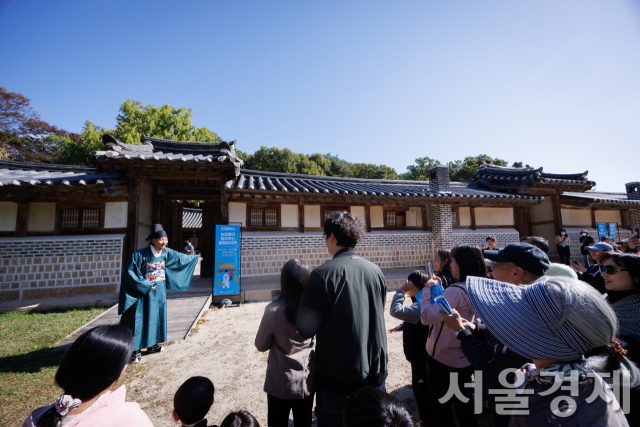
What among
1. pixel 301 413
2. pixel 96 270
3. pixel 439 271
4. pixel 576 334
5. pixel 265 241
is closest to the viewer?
pixel 576 334

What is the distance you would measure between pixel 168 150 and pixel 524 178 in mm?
14232

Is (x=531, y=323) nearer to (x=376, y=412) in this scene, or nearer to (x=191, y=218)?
(x=376, y=412)

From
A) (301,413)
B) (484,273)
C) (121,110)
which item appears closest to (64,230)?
(301,413)

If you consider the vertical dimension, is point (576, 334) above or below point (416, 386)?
above

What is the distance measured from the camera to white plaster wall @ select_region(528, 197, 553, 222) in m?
13.1

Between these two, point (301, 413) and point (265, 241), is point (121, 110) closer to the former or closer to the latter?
point (265, 241)

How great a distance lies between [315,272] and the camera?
67.2 inches

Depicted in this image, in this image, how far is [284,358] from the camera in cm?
196

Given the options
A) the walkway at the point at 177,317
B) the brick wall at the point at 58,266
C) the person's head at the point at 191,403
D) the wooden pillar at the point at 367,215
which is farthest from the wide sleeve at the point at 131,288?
the wooden pillar at the point at 367,215

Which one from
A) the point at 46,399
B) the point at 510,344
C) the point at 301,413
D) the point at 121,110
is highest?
the point at 121,110

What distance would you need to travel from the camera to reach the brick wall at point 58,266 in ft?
21.8

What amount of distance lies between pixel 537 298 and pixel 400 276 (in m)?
8.65

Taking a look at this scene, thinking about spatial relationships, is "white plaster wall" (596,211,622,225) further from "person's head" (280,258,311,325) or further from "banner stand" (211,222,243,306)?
"person's head" (280,258,311,325)

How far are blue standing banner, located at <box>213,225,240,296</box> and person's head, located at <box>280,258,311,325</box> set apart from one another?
18.8 feet
